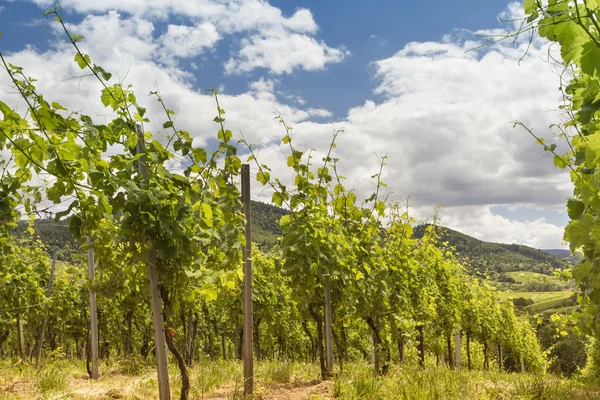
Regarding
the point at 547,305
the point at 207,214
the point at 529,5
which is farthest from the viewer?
the point at 547,305

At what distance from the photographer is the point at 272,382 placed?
8148mm

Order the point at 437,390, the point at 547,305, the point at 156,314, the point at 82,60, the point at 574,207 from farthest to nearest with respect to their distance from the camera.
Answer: the point at 547,305 → the point at 437,390 → the point at 156,314 → the point at 82,60 → the point at 574,207

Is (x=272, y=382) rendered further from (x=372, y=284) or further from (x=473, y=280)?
(x=473, y=280)

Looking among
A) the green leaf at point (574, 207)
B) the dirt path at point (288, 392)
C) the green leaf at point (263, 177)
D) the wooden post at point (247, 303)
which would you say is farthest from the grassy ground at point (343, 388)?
the green leaf at point (574, 207)

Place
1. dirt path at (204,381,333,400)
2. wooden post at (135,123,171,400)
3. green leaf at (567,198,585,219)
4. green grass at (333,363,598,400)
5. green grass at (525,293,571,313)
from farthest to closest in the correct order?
1. green grass at (525,293,571,313)
2. dirt path at (204,381,333,400)
3. green grass at (333,363,598,400)
4. wooden post at (135,123,171,400)
5. green leaf at (567,198,585,219)

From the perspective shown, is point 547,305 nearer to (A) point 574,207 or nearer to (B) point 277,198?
(B) point 277,198

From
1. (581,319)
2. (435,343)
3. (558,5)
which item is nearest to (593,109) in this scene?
(558,5)

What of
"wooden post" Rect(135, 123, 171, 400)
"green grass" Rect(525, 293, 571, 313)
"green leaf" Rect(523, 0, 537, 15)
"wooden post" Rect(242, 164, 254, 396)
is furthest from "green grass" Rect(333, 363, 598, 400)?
"green grass" Rect(525, 293, 571, 313)

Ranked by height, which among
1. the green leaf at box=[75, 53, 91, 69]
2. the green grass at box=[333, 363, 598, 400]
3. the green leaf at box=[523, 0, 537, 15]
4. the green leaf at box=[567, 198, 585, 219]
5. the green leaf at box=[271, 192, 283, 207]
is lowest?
the green grass at box=[333, 363, 598, 400]

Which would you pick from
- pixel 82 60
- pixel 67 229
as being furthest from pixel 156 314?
pixel 82 60

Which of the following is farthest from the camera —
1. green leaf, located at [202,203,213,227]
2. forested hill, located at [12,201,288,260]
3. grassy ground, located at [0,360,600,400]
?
forested hill, located at [12,201,288,260]

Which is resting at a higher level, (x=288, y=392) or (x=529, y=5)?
(x=529, y=5)

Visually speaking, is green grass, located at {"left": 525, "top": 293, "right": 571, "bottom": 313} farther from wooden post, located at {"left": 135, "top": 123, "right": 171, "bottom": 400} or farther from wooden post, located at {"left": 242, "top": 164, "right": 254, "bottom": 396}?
wooden post, located at {"left": 135, "top": 123, "right": 171, "bottom": 400}

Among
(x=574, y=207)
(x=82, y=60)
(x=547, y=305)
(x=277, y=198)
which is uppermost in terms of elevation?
(x=82, y=60)
